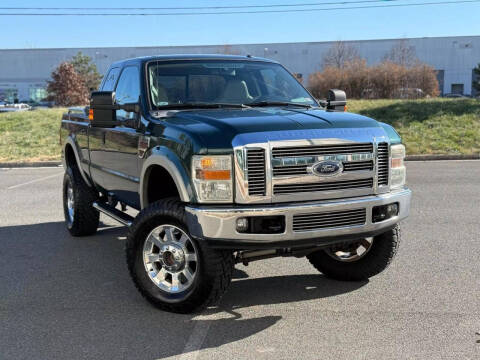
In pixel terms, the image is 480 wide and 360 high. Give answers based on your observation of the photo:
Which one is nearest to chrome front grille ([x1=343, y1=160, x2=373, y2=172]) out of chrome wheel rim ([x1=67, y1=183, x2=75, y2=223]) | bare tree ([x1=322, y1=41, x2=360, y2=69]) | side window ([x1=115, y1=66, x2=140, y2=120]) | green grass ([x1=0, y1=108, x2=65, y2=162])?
side window ([x1=115, y1=66, x2=140, y2=120])

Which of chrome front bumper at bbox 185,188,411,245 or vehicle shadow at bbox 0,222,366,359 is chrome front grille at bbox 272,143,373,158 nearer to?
chrome front bumper at bbox 185,188,411,245

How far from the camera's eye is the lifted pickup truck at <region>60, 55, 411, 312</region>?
4086 mm

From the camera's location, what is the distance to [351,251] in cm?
529

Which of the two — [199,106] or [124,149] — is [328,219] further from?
[124,149]

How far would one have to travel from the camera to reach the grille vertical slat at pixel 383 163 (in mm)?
4477

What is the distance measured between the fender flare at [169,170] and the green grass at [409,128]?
537 inches

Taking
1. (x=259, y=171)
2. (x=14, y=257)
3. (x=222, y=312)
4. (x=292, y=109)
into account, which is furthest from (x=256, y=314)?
(x=14, y=257)

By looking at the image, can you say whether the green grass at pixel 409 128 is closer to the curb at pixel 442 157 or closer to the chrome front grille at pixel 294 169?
the curb at pixel 442 157

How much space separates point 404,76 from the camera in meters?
37.9

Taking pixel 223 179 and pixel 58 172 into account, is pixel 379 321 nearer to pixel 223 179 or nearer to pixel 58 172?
pixel 223 179

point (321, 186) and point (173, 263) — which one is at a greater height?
point (321, 186)

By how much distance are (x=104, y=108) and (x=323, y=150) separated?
2.14 meters

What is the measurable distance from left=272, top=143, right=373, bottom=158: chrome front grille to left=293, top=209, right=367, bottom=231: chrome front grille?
0.44 meters

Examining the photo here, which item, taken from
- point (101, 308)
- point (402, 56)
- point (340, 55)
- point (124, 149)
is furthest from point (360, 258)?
point (402, 56)
